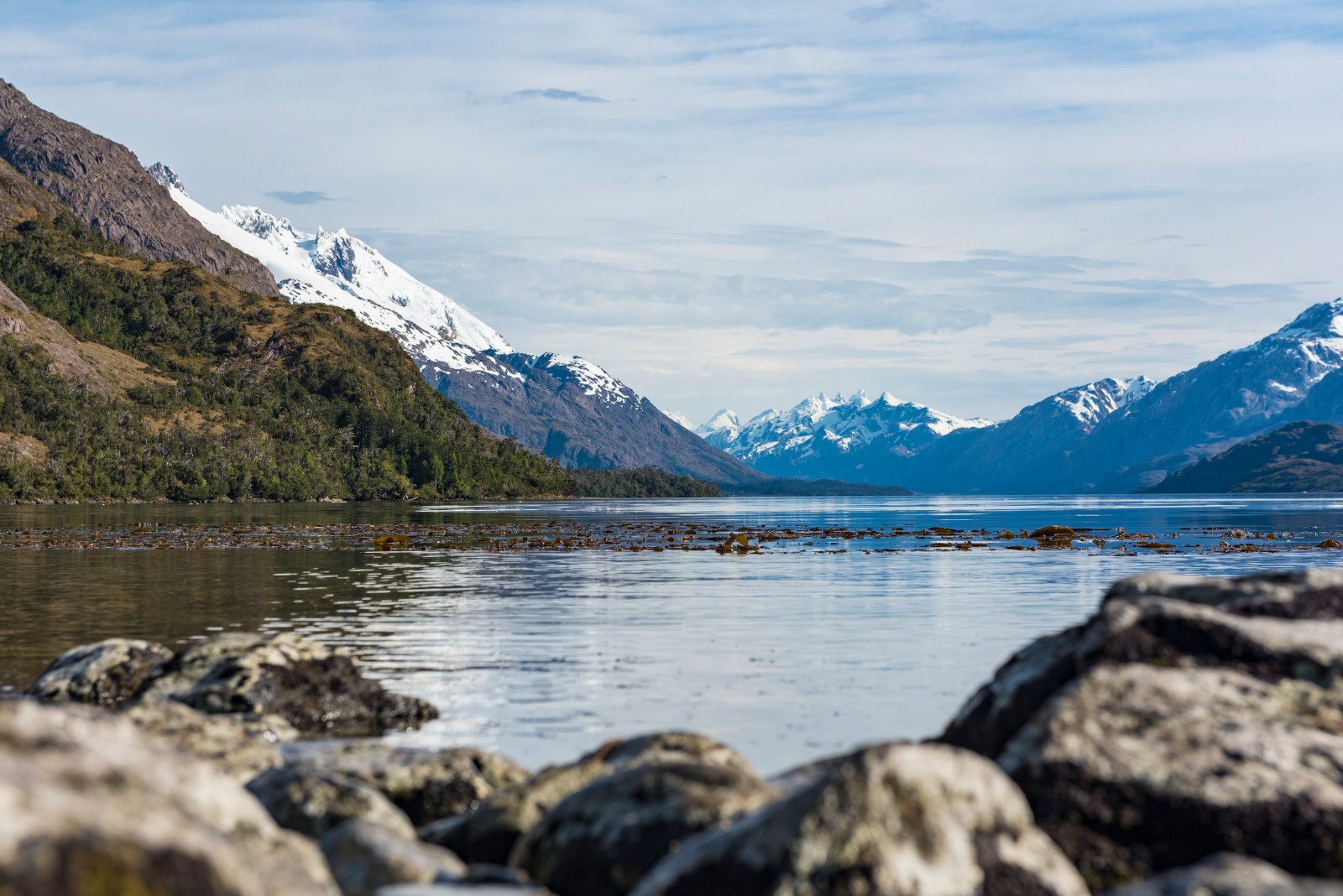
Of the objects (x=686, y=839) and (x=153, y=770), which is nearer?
(x=153, y=770)

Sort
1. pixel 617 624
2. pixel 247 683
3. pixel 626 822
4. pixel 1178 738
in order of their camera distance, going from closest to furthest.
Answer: pixel 1178 738 < pixel 626 822 < pixel 247 683 < pixel 617 624

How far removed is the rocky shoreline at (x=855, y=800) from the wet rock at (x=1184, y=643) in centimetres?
3

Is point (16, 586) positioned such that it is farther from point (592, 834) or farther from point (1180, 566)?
point (1180, 566)

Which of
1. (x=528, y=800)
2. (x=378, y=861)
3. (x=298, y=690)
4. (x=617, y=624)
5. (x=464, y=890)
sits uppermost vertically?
(x=464, y=890)

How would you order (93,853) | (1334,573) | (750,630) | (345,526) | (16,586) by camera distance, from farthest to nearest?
(345,526) < (16,586) < (750,630) < (1334,573) < (93,853)

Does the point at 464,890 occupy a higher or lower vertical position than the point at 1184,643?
lower

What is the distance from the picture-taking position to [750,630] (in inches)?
1214

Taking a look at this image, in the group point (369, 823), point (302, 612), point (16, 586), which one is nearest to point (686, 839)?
point (369, 823)

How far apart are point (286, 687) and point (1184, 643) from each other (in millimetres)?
14544

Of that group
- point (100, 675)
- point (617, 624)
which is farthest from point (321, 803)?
point (617, 624)

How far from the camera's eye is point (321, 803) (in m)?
11.6

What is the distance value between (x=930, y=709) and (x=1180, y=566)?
40658 millimetres

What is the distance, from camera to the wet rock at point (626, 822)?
30.3ft

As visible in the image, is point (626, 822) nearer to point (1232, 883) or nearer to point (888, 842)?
point (888, 842)
